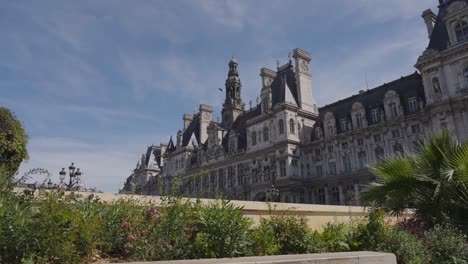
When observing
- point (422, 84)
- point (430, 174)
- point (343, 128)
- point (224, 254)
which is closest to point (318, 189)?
point (343, 128)

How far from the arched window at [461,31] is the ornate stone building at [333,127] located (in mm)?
78

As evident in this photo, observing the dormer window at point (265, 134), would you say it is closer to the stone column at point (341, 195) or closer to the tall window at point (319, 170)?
the tall window at point (319, 170)

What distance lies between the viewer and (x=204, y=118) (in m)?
65.6

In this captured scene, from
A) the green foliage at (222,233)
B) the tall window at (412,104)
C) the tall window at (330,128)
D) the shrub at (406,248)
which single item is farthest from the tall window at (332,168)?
the green foliage at (222,233)

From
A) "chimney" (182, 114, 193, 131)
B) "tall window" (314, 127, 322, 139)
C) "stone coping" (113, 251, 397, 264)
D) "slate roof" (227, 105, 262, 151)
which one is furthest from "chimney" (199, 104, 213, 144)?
"stone coping" (113, 251, 397, 264)

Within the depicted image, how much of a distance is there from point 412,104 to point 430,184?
85.7ft

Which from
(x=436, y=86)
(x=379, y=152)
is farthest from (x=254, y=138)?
(x=436, y=86)

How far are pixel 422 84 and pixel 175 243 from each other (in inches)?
1350

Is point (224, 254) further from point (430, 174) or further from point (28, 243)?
point (430, 174)

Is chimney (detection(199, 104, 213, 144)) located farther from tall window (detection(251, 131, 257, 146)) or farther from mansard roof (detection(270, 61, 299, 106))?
mansard roof (detection(270, 61, 299, 106))

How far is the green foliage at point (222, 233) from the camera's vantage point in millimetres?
6656

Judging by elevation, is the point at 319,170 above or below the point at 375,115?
below

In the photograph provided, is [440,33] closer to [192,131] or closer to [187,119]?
[192,131]

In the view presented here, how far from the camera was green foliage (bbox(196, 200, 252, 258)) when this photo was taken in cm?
666
